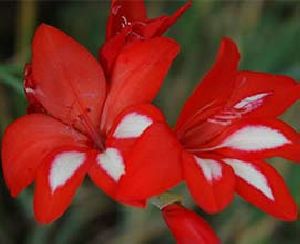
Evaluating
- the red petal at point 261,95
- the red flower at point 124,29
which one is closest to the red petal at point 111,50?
the red flower at point 124,29

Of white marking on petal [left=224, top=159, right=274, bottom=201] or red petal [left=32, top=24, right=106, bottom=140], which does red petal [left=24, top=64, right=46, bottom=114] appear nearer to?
red petal [left=32, top=24, right=106, bottom=140]

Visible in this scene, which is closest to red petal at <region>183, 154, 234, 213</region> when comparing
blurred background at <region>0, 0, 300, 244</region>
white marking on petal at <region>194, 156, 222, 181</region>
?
white marking on petal at <region>194, 156, 222, 181</region>

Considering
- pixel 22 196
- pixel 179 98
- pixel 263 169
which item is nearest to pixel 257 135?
pixel 263 169

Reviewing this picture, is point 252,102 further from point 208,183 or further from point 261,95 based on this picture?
point 208,183

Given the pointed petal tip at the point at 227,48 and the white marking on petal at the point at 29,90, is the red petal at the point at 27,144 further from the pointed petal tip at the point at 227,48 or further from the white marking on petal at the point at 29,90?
the pointed petal tip at the point at 227,48

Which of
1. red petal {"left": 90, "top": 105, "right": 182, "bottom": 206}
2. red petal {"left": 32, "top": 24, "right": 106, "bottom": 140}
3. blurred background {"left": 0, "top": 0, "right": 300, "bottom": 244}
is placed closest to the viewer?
red petal {"left": 90, "top": 105, "right": 182, "bottom": 206}

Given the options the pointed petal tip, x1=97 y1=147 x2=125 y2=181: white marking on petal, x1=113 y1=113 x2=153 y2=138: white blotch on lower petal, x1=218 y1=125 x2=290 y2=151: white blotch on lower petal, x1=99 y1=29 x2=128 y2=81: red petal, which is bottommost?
x1=97 y1=147 x2=125 y2=181: white marking on petal
